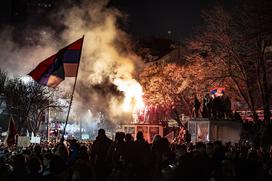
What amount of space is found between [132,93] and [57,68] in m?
20.8

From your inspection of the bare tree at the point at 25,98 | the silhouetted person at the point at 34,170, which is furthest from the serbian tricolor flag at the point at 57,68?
the bare tree at the point at 25,98

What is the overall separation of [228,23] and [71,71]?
14.6 m

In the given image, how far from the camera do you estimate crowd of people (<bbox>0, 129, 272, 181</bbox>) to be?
735 cm

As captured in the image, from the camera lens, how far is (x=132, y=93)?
36.7 m

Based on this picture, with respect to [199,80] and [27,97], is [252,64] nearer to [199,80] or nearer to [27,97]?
[199,80]

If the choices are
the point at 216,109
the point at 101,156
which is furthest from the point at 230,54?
the point at 101,156

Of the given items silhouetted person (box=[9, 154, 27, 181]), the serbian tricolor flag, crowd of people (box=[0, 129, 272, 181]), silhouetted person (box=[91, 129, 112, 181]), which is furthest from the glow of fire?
silhouetted person (box=[9, 154, 27, 181])

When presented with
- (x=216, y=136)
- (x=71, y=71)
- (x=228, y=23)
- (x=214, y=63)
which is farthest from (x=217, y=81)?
(x=71, y=71)

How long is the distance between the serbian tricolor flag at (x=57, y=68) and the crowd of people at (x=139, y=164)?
486cm

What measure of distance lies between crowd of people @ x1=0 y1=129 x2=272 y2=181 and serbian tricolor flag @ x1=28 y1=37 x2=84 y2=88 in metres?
4.86

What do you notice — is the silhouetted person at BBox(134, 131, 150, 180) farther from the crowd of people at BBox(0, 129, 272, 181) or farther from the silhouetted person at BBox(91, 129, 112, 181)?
the silhouetted person at BBox(91, 129, 112, 181)

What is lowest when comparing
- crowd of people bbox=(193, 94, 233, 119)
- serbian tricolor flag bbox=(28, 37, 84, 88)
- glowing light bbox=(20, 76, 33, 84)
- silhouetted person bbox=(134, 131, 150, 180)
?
silhouetted person bbox=(134, 131, 150, 180)

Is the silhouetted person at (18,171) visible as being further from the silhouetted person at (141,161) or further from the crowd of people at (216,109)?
the crowd of people at (216,109)

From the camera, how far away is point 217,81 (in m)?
28.6
